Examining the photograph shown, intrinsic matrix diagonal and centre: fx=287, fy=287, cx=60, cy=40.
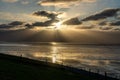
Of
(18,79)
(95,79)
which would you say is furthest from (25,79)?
(95,79)

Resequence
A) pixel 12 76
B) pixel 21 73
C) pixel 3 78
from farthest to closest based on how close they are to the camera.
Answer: pixel 21 73 < pixel 12 76 < pixel 3 78

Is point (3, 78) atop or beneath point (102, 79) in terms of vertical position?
atop

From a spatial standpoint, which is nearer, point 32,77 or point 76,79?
point 32,77

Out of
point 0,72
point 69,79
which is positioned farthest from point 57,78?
point 0,72

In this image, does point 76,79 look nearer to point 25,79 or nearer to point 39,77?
point 39,77

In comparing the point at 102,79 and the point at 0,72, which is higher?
the point at 0,72

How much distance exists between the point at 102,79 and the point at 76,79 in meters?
10.1

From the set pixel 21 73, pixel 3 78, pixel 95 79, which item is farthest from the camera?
pixel 95 79

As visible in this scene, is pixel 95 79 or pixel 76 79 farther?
pixel 95 79

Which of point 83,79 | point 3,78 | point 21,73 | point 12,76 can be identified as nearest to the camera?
point 3,78

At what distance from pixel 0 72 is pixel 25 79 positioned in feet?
16.4

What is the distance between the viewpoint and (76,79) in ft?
172

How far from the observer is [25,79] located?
4556cm

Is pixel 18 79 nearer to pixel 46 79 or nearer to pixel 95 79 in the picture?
pixel 46 79
